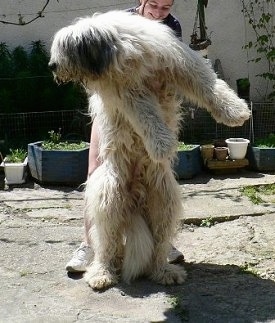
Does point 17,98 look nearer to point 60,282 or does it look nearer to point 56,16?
point 56,16

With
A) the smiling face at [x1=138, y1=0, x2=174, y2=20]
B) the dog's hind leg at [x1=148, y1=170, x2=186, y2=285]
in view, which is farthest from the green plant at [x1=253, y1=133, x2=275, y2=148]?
Answer: the smiling face at [x1=138, y1=0, x2=174, y2=20]

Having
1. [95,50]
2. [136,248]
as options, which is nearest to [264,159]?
[136,248]

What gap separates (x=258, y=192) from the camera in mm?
5359

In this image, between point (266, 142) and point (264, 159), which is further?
point (266, 142)

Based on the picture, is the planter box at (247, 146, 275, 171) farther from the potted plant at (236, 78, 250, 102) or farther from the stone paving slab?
the potted plant at (236, 78, 250, 102)

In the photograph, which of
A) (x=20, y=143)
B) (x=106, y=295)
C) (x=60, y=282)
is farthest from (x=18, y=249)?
(x=20, y=143)

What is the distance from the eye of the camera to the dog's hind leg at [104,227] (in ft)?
10.8

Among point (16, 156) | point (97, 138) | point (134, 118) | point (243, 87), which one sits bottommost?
point (16, 156)

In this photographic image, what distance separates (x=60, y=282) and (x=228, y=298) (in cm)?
99

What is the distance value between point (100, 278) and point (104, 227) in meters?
0.30

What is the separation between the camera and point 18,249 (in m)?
4.11

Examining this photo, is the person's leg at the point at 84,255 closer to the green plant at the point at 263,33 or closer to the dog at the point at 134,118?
the dog at the point at 134,118

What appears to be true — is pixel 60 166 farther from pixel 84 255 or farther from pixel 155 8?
pixel 155 8

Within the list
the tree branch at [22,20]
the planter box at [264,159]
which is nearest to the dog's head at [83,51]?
the planter box at [264,159]
